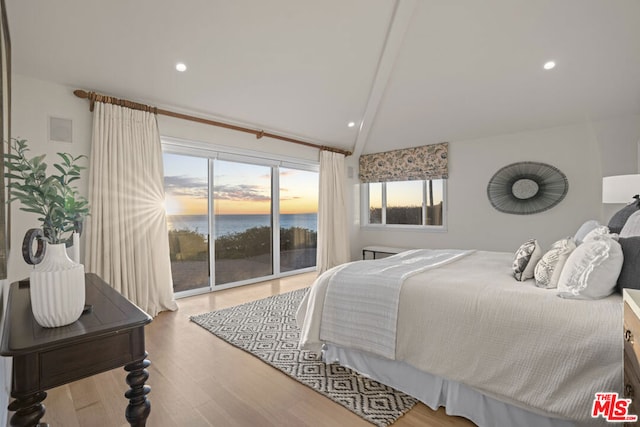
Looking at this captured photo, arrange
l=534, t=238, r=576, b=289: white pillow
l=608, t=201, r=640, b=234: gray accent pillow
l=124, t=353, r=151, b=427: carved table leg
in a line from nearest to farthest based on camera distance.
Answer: l=124, t=353, r=151, b=427: carved table leg, l=534, t=238, r=576, b=289: white pillow, l=608, t=201, r=640, b=234: gray accent pillow

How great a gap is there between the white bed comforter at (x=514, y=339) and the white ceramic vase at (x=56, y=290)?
1634 mm

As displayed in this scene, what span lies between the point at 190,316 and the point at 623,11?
16.7ft

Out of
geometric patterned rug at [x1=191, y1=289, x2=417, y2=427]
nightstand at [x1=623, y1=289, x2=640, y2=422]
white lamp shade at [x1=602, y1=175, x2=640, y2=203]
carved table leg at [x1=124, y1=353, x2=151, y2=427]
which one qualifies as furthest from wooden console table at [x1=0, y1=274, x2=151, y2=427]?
white lamp shade at [x1=602, y1=175, x2=640, y2=203]

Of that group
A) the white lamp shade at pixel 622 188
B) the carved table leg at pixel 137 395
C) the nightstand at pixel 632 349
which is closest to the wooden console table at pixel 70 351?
the carved table leg at pixel 137 395

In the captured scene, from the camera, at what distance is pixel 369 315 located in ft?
6.61

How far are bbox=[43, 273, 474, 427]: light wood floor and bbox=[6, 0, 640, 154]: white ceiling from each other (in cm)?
267

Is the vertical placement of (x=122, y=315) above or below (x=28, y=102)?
below

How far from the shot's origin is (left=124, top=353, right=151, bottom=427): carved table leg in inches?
51.1

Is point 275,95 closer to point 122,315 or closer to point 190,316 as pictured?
point 190,316

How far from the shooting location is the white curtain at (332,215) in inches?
216

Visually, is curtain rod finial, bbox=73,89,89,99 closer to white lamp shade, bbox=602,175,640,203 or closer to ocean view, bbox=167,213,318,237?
ocean view, bbox=167,213,318,237

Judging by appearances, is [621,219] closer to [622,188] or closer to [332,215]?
[622,188]

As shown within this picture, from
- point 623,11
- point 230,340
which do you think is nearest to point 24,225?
point 230,340

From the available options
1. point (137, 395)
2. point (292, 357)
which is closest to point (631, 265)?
point (292, 357)
